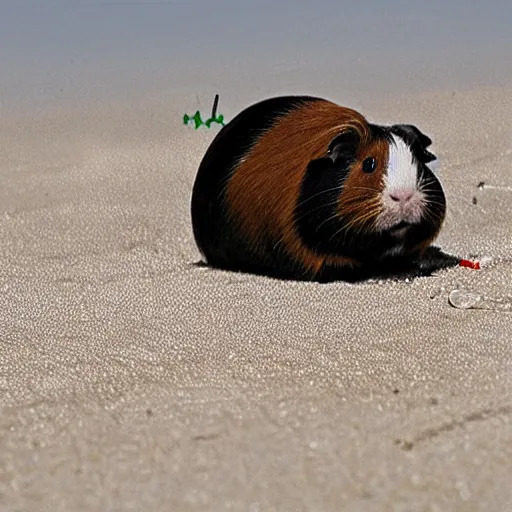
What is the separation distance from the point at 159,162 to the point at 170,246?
1599 millimetres

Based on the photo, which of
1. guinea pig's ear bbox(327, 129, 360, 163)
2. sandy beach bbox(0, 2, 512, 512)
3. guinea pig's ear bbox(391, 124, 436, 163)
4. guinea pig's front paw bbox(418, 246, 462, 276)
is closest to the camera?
sandy beach bbox(0, 2, 512, 512)

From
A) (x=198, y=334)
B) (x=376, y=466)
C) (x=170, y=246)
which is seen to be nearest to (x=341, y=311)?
(x=198, y=334)

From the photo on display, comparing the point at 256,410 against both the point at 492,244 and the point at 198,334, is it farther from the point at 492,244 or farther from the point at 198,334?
the point at 492,244

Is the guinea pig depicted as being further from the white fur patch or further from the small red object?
the small red object

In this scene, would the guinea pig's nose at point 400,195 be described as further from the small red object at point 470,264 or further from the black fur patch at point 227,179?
the small red object at point 470,264

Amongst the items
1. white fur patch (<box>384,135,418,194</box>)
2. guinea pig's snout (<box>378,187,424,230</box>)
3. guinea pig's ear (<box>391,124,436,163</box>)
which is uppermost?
guinea pig's ear (<box>391,124,436,163</box>)

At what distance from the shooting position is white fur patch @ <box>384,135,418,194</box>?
8.36 feet

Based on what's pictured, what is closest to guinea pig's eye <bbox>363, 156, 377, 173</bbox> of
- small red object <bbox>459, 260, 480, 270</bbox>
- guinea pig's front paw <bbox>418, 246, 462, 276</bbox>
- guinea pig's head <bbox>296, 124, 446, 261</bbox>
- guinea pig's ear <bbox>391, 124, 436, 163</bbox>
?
guinea pig's head <bbox>296, 124, 446, 261</bbox>

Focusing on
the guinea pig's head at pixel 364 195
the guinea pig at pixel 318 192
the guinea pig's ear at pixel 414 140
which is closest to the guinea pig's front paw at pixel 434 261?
the guinea pig at pixel 318 192

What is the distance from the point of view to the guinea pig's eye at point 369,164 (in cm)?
255

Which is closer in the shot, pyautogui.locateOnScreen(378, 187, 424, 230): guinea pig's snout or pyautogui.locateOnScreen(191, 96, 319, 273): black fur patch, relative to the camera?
pyautogui.locateOnScreen(378, 187, 424, 230): guinea pig's snout

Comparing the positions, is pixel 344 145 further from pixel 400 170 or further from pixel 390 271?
pixel 390 271

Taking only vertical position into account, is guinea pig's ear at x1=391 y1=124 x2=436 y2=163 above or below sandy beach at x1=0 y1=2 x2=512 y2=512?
above

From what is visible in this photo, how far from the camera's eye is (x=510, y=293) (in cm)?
266
